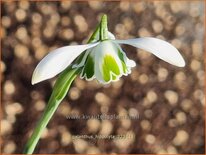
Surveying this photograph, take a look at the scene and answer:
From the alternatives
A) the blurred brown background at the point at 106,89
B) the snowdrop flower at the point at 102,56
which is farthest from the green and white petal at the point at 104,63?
the blurred brown background at the point at 106,89

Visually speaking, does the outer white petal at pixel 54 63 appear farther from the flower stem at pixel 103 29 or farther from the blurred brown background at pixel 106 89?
the blurred brown background at pixel 106 89

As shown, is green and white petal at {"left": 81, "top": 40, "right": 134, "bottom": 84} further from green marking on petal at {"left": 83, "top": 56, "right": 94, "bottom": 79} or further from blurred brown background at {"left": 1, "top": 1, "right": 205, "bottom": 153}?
blurred brown background at {"left": 1, "top": 1, "right": 205, "bottom": 153}

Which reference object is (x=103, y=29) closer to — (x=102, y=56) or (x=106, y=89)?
(x=102, y=56)

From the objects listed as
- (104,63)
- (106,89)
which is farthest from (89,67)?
(106,89)

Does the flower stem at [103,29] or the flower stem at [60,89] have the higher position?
the flower stem at [103,29]

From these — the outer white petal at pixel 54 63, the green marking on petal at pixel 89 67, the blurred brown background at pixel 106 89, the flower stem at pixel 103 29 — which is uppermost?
the flower stem at pixel 103 29

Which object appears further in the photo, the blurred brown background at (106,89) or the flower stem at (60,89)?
the blurred brown background at (106,89)
